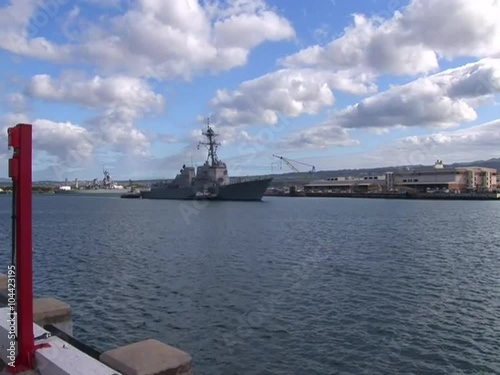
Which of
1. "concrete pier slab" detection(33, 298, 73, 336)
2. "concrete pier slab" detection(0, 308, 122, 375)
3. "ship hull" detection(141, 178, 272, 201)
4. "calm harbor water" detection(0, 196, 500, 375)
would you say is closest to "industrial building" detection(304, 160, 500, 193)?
"ship hull" detection(141, 178, 272, 201)

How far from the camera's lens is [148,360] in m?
5.23

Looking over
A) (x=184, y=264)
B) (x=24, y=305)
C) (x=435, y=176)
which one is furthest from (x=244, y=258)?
(x=435, y=176)

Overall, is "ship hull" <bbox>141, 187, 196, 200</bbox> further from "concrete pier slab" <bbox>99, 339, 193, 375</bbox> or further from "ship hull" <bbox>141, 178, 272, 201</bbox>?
"concrete pier slab" <bbox>99, 339, 193, 375</bbox>

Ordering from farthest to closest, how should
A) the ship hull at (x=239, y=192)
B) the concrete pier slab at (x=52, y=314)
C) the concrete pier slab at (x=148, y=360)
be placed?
the ship hull at (x=239, y=192) < the concrete pier slab at (x=52, y=314) < the concrete pier slab at (x=148, y=360)

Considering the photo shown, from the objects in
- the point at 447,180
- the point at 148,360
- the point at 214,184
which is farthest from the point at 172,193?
the point at 148,360

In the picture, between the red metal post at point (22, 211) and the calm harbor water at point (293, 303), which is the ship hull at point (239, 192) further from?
the red metal post at point (22, 211)

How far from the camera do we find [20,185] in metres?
5.12

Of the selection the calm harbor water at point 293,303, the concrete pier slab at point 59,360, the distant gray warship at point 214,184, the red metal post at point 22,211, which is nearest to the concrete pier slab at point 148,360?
the concrete pier slab at point 59,360

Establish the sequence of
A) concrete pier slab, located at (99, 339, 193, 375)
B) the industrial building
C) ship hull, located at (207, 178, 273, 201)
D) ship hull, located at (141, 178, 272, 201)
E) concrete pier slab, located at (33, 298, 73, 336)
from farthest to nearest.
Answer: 1. the industrial building
2. ship hull, located at (141, 178, 272, 201)
3. ship hull, located at (207, 178, 273, 201)
4. concrete pier slab, located at (33, 298, 73, 336)
5. concrete pier slab, located at (99, 339, 193, 375)

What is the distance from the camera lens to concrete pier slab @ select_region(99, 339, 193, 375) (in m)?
5.09

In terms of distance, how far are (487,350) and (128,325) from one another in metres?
10.4

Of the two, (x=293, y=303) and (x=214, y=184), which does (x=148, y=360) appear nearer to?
(x=293, y=303)

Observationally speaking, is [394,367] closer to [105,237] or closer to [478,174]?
[105,237]

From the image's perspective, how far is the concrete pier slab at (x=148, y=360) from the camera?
5.09m
